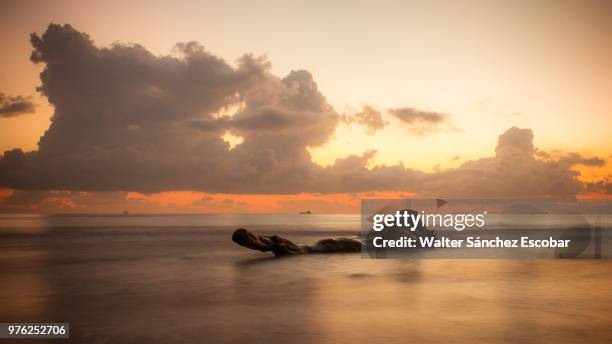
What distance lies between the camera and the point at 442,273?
23688 millimetres

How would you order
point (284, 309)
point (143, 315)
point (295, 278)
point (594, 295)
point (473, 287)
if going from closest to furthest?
point (143, 315), point (284, 309), point (594, 295), point (473, 287), point (295, 278)

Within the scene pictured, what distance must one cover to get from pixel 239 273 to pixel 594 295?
15.6 meters

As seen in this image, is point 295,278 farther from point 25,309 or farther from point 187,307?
point 25,309

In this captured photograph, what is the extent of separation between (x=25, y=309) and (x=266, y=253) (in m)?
20.5

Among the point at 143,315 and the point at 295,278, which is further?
the point at 295,278

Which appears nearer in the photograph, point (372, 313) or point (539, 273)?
point (372, 313)

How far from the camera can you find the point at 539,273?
2416 cm

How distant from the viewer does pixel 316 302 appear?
1600cm

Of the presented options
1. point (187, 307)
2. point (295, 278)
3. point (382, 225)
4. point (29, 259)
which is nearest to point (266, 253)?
point (382, 225)

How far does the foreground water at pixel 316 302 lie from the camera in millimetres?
11734

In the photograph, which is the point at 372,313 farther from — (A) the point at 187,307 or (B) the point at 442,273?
(B) the point at 442,273

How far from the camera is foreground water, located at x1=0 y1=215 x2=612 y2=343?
11.7m

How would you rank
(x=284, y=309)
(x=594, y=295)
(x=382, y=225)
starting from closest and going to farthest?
(x=284, y=309) → (x=594, y=295) → (x=382, y=225)

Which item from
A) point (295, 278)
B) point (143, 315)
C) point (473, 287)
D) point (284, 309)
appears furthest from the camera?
point (295, 278)
